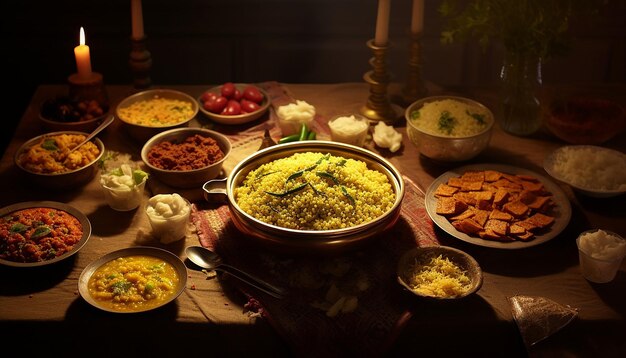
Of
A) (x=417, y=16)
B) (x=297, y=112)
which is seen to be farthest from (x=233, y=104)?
(x=417, y=16)

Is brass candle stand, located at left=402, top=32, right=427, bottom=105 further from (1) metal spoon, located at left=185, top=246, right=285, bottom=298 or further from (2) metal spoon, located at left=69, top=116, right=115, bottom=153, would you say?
(1) metal spoon, located at left=185, top=246, right=285, bottom=298

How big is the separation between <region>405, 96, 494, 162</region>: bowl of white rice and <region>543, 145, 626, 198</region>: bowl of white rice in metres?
0.30

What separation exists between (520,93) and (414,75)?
0.60 meters

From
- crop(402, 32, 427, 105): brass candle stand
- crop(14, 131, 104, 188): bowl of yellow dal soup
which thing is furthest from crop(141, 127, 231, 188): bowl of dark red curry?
crop(402, 32, 427, 105): brass candle stand

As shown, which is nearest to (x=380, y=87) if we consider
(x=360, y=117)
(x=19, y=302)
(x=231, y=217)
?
(x=360, y=117)

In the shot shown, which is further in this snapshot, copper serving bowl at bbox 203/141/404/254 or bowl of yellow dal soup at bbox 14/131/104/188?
bowl of yellow dal soup at bbox 14/131/104/188

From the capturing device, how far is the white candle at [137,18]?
3.41 meters

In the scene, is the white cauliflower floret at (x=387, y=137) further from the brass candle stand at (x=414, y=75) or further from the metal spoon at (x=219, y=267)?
the metal spoon at (x=219, y=267)

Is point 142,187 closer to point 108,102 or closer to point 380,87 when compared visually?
point 108,102

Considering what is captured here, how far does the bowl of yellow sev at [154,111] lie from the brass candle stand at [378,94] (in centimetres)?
85

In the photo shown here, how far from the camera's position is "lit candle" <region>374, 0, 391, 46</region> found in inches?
126

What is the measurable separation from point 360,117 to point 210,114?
0.72 meters

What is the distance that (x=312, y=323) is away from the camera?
212 centimetres

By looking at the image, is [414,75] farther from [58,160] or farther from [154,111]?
[58,160]
